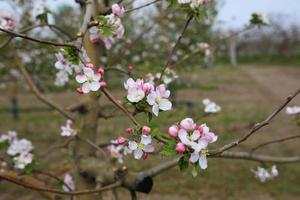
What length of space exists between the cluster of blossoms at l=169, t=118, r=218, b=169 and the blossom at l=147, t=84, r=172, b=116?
7 centimetres

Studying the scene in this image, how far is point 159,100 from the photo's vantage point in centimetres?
113

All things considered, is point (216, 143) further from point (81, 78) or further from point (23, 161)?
point (81, 78)

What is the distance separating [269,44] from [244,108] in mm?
28991

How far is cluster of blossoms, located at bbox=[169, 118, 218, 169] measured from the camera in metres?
1.04

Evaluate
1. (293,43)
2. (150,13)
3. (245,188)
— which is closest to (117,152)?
(245,188)

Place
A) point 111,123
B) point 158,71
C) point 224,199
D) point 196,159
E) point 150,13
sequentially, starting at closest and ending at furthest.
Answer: point 196,159
point 158,71
point 224,199
point 111,123
point 150,13

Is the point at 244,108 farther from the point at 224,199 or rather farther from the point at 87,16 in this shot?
the point at 87,16

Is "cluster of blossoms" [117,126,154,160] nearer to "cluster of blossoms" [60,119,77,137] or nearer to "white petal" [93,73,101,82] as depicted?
"white petal" [93,73,101,82]

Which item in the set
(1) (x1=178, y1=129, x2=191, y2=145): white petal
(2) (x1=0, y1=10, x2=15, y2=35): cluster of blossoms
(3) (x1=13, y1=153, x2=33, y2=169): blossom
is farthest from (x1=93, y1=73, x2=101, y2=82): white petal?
(3) (x1=13, y1=153, x2=33, y2=169): blossom

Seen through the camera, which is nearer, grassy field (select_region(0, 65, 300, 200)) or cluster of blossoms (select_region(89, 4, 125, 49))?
cluster of blossoms (select_region(89, 4, 125, 49))

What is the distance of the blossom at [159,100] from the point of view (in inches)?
44.1

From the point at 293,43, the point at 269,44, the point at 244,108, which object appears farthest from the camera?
the point at 269,44

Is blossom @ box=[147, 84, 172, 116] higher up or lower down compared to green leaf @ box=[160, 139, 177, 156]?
higher up

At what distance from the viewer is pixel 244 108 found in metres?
11.2
